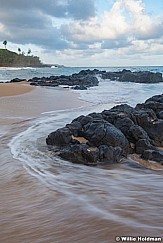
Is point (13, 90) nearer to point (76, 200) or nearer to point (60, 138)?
point (60, 138)

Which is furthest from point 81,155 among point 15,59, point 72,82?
point 15,59

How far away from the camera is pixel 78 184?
4996 millimetres

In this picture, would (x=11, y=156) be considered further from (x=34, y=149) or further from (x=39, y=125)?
(x=39, y=125)

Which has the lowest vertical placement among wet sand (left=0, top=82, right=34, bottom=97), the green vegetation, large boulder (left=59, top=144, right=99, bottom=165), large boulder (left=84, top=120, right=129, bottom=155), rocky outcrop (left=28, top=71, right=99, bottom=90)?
large boulder (left=59, top=144, right=99, bottom=165)

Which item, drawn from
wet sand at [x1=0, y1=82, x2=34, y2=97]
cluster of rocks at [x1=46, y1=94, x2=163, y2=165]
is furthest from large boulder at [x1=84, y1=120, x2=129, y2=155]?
wet sand at [x1=0, y1=82, x2=34, y2=97]

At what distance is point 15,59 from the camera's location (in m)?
155

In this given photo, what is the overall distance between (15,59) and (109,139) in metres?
155

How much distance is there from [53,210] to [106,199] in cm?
78

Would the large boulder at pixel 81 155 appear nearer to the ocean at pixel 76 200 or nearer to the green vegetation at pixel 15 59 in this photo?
the ocean at pixel 76 200

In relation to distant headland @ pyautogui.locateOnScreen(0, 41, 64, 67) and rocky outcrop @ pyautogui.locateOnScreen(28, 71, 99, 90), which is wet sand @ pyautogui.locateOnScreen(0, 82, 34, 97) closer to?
rocky outcrop @ pyautogui.locateOnScreen(28, 71, 99, 90)

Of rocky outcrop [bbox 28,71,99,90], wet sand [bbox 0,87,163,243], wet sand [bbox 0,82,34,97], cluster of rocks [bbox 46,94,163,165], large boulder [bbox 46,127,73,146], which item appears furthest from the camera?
rocky outcrop [bbox 28,71,99,90]

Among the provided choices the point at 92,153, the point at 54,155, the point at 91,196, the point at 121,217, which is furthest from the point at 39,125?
the point at 121,217

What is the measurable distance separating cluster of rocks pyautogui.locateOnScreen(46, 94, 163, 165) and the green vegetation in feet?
481

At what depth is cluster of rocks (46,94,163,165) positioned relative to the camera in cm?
656
